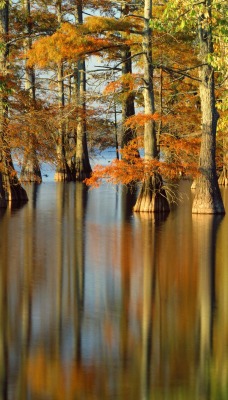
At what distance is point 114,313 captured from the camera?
1096cm

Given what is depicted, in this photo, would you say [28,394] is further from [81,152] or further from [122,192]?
[81,152]

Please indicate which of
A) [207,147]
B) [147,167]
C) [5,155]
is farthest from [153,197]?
[5,155]

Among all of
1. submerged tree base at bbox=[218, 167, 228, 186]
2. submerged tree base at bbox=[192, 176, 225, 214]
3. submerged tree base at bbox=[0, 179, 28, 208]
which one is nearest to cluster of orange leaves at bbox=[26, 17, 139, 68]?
submerged tree base at bbox=[192, 176, 225, 214]

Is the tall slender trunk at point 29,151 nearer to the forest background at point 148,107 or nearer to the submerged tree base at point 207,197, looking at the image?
the forest background at point 148,107

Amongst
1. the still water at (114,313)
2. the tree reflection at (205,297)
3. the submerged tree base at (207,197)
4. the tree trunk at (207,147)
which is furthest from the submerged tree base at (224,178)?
the still water at (114,313)

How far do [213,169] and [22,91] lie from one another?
685 cm

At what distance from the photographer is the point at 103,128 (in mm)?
45719

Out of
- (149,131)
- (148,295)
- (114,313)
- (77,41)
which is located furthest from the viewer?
(149,131)

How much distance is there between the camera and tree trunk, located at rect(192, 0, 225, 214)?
2398cm

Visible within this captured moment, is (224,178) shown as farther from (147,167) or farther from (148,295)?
(148,295)

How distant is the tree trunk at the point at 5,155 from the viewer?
26.2m

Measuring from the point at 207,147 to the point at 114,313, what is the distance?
45.7ft

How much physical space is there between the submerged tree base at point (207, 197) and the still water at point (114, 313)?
2698 mm

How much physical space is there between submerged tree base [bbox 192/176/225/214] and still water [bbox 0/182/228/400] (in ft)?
8.85
